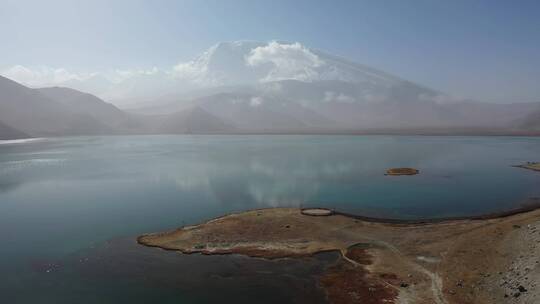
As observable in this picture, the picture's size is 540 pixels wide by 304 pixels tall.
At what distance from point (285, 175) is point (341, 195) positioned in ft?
64.2

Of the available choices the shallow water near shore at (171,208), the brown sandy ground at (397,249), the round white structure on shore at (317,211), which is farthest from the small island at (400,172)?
the round white structure on shore at (317,211)

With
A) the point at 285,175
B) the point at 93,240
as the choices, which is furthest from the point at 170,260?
the point at 285,175

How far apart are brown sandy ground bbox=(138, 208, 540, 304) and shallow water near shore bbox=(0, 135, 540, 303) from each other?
2301 mm

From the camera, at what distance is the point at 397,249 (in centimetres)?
2928

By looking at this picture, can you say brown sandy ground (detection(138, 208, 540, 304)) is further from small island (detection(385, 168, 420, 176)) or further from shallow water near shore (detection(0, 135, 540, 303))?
small island (detection(385, 168, 420, 176))

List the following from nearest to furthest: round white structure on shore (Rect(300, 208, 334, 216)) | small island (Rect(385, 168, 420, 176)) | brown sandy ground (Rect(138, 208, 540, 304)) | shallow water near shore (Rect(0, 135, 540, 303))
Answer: brown sandy ground (Rect(138, 208, 540, 304)) < shallow water near shore (Rect(0, 135, 540, 303)) < round white structure on shore (Rect(300, 208, 334, 216)) < small island (Rect(385, 168, 420, 176))

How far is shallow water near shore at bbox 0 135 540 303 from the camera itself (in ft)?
79.0

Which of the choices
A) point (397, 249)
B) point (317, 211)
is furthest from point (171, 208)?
point (397, 249)

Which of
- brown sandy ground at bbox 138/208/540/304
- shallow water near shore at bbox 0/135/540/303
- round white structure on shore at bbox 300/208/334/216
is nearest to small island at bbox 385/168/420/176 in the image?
shallow water near shore at bbox 0/135/540/303

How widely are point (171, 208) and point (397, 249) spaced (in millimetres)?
25211

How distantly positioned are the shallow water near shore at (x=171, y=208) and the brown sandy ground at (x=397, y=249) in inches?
90.6

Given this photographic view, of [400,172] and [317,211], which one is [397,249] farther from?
[400,172]

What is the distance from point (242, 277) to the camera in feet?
82.3

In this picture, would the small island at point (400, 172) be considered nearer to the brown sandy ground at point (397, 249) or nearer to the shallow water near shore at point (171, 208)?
the shallow water near shore at point (171, 208)
